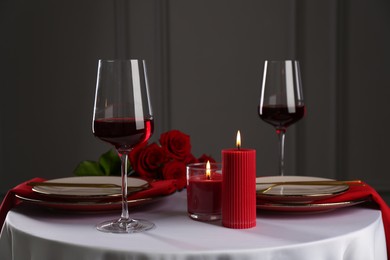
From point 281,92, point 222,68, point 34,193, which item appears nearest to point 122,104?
point 34,193

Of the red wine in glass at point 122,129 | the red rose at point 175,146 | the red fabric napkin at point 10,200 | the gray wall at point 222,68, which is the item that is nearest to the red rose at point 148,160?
the red rose at point 175,146

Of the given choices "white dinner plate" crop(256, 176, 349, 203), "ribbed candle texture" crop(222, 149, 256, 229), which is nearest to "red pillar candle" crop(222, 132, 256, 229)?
"ribbed candle texture" crop(222, 149, 256, 229)

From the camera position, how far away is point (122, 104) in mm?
1095

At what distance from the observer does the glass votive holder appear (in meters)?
1.17

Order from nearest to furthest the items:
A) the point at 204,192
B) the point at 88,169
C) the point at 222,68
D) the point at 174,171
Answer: the point at 204,192
the point at 174,171
the point at 88,169
the point at 222,68

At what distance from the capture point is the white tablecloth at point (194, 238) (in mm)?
999

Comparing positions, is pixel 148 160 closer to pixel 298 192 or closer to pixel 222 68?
pixel 298 192

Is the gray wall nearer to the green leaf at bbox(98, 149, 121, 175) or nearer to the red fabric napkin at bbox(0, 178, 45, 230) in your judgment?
the green leaf at bbox(98, 149, 121, 175)

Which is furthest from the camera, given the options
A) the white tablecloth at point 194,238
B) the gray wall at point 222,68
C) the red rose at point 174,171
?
the gray wall at point 222,68

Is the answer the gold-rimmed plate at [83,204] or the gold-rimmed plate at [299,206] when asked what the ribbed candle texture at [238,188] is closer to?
the gold-rimmed plate at [299,206]

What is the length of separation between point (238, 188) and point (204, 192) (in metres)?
0.09

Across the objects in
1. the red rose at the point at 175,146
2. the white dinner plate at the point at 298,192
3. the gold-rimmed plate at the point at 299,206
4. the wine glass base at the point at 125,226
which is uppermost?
the red rose at the point at 175,146

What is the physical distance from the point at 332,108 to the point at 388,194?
654mm

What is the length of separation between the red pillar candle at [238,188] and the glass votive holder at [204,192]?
52 mm
